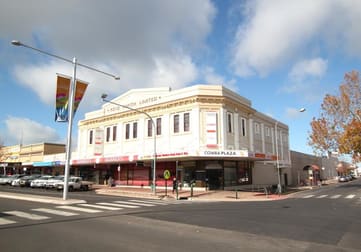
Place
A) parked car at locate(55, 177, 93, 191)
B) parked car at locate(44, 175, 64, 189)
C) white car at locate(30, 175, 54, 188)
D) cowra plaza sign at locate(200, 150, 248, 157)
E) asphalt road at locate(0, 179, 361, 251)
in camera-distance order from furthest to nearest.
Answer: white car at locate(30, 175, 54, 188) → parked car at locate(44, 175, 64, 189) → parked car at locate(55, 177, 93, 191) → cowra plaza sign at locate(200, 150, 248, 157) → asphalt road at locate(0, 179, 361, 251)

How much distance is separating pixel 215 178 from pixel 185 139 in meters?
5.30

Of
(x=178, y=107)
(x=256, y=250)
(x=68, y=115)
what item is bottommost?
(x=256, y=250)

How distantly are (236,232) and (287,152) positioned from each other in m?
44.2

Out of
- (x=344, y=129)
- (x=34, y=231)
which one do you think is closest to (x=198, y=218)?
(x=34, y=231)

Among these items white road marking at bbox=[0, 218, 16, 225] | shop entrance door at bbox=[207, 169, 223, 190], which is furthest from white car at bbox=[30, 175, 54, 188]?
white road marking at bbox=[0, 218, 16, 225]

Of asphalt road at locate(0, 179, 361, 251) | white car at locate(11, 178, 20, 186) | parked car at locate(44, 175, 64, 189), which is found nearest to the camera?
asphalt road at locate(0, 179, 361, 251)

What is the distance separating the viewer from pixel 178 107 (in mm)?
34438

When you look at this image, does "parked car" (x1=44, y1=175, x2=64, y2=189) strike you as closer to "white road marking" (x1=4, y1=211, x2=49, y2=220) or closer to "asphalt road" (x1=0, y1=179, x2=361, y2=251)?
"white road marking" (x1=4, y1=211, x2=49, y2=220)

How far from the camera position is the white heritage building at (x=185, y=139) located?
32.0 metres

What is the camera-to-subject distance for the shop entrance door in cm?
3197

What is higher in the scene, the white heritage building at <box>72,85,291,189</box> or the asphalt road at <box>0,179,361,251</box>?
the white heritage building at <box>72,85,291,189</box>

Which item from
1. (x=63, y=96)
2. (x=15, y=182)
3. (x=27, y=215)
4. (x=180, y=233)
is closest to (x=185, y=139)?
(x=63, y=96)

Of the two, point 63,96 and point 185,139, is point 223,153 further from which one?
point 63,96

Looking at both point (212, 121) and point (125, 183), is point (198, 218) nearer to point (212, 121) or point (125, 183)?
point (212, 121)
